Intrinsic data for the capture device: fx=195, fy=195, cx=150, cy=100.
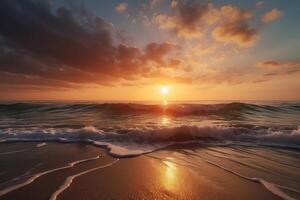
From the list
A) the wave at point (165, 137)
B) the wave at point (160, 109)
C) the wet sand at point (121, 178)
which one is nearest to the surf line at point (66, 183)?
the wet sand at point (121, 178)

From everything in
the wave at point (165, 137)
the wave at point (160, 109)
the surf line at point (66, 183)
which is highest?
the wave at point (160, 109)

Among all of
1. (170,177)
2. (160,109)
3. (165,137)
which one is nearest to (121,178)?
(170,177)

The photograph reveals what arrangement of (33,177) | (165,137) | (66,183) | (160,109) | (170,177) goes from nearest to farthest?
(66,183), (33,177), (170,177), (165,137), (160,109)

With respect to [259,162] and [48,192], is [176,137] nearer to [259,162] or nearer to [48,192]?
[259,162]

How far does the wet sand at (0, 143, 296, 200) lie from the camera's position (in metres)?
2.90

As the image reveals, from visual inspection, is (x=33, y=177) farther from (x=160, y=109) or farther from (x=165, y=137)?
(x=160, y=109)

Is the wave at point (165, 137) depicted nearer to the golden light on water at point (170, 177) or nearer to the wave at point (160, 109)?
the golden light on water at point (170, 177)

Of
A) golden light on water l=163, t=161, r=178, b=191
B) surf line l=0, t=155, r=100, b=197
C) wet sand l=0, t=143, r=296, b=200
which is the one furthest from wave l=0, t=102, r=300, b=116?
surf line l=0, t=155, r=100, b=197

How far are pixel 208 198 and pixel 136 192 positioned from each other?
106 cm

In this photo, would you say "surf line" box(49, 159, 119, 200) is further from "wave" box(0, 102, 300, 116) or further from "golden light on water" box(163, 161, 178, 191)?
"wave" box(0, 102, 300, 116)

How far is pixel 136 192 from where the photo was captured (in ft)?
9.78

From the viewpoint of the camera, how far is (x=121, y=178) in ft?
11.6

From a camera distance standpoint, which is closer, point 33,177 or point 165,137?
point 33,177

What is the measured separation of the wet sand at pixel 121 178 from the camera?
2.90 m
